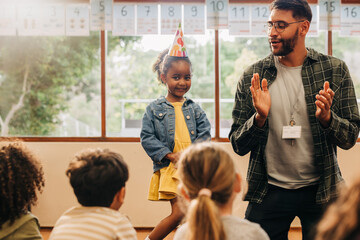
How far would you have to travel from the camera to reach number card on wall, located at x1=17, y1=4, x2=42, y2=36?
12.0ft

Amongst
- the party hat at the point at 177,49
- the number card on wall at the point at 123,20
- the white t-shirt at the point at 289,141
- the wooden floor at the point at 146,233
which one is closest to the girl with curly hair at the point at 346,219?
the white t-shirt at the point at 289,141

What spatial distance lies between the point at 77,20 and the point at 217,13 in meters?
1.21

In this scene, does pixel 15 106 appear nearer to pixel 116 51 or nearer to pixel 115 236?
pixel 116 51

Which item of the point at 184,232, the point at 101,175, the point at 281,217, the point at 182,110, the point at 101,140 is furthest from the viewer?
the point at 101,140

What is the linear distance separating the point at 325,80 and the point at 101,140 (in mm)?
2180

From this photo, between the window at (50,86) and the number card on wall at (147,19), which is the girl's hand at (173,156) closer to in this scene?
the window at (50,86)

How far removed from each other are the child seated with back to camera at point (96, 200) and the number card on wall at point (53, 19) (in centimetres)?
241

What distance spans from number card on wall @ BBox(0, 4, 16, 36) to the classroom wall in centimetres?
99

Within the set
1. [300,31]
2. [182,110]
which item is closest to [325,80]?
[300,31]

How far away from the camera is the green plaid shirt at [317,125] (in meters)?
1.86

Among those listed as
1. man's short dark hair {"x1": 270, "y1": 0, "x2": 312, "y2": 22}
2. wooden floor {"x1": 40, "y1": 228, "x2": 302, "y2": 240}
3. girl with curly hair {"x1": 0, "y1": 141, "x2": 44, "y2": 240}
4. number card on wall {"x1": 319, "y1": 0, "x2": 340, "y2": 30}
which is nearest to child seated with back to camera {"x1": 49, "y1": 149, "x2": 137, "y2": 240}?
girl with curly hair {"x1": 0, "y1": 141, "x2": 44, "y2": 240}

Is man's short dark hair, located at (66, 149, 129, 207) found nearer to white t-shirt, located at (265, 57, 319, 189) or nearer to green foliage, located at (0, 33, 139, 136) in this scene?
white t-shirt, located at (265, 57, 319, 189)

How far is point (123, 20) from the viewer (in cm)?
363

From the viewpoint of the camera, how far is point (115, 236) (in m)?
1.38
